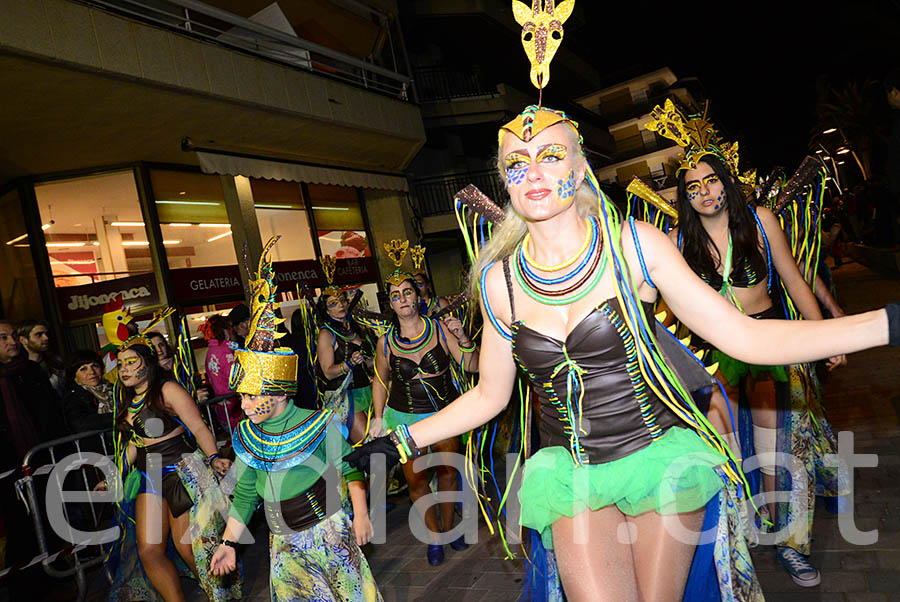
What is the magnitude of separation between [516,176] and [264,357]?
1841 millimetres

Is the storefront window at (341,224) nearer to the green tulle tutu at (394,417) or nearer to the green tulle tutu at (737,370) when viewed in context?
the green tulle tutu at (394,417)

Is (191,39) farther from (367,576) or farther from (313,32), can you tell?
(367,576)

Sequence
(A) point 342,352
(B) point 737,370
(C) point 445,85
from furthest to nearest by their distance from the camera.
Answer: (C) point 445,85, (A) point 342,352, (B) point 737,370

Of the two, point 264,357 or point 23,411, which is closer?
point 264,357

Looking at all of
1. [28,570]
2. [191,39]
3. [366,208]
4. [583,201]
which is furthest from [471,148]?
[583,201]

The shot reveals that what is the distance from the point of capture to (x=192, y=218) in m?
12.1

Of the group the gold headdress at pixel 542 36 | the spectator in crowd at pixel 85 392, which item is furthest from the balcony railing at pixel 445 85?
the gold headdress at pixel 542 36

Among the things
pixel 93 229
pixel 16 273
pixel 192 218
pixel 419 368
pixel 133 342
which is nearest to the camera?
pixel 133 342

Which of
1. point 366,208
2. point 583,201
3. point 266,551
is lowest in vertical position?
point 266,551

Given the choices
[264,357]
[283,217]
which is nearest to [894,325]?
[264,357]

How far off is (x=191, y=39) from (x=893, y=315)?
395 inches

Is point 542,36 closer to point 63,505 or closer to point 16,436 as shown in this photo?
point 16,436

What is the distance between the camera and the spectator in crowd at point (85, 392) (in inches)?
247

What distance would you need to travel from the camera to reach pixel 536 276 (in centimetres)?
244
